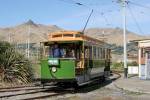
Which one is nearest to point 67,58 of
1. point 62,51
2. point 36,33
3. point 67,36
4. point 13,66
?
point 62,51

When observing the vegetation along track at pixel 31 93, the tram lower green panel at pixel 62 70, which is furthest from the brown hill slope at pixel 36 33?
the tram lower green panel at pixel 62 70

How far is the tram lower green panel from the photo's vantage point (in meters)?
23.5

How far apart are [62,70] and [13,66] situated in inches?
291

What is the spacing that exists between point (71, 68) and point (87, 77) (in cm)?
261

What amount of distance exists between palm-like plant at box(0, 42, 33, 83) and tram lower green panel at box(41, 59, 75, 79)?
579 cm

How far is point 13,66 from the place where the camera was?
30.2 m

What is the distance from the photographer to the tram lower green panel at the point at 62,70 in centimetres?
2347

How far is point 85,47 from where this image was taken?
24.9 metres

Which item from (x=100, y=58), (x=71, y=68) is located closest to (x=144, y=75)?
(x=100, y=58)

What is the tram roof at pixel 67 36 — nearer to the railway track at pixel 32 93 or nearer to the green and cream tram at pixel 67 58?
the green and cream tram at pixel 67 58

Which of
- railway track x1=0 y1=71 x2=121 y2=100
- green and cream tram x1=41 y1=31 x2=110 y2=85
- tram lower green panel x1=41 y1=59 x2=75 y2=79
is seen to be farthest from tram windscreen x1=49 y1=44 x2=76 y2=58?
railway track x1=0 y1=71 x2=121 y2=100

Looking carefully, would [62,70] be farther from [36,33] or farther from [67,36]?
[36,33]

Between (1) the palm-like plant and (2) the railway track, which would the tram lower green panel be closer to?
(2) the railway track

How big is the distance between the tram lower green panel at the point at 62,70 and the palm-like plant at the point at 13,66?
228 inches
